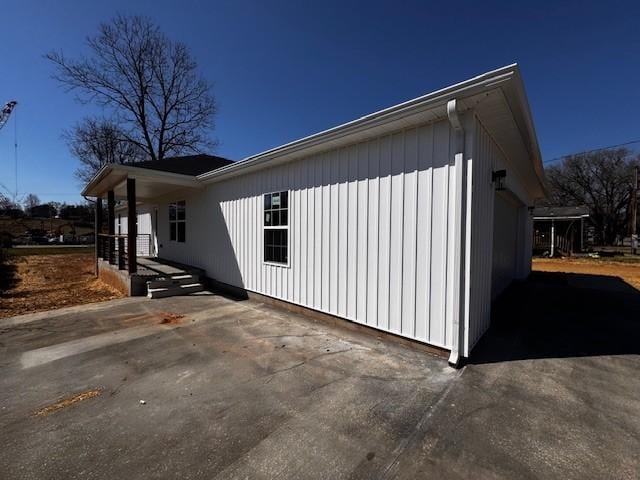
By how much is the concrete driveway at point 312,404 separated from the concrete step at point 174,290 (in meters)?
2.29

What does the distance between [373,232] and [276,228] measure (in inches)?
96.9

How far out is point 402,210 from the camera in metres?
3.63

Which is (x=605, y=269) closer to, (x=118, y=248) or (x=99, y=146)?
(x=118, y=248)

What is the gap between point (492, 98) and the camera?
9.76 feet

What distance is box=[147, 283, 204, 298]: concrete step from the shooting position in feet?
22.3

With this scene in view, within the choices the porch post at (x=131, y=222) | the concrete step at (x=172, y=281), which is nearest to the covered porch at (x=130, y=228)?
the porch post at (x=131, y=222)

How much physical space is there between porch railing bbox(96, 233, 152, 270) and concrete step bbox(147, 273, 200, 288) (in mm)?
1227

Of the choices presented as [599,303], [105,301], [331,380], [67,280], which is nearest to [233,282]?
[105,301]

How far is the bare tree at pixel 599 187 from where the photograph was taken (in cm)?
3000

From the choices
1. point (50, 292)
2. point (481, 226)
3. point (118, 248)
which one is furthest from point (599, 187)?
point (50, 292)

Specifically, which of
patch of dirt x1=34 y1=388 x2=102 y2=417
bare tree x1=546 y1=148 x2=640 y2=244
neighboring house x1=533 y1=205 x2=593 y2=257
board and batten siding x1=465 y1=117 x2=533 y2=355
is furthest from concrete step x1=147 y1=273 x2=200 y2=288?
bare tree x1=546 y1=148 x2=640 y2=244

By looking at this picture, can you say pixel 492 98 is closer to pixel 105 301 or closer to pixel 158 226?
pixel 105 301

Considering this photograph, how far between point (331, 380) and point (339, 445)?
0.93 metres

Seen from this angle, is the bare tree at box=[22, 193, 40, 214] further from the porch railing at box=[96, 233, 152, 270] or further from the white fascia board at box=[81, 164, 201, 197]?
the white fascia board at box=[81, 164, 201, 197]
